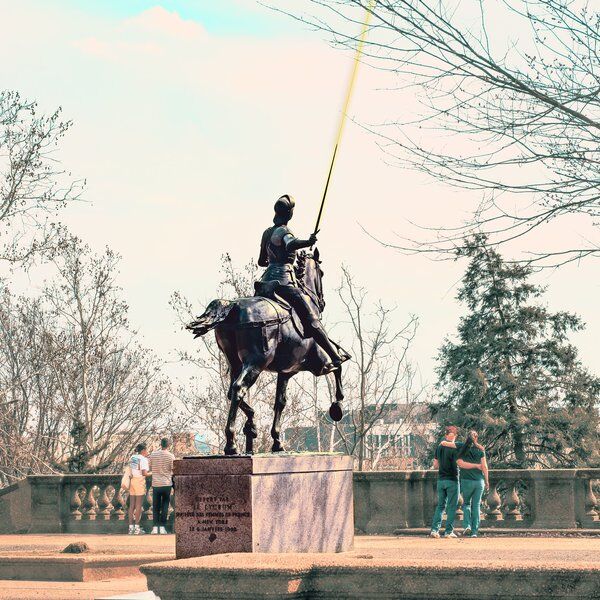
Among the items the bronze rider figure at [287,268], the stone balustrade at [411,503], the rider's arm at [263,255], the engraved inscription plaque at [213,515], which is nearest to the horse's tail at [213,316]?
the bronze rider figure at [287,268]

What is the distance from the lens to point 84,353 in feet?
141

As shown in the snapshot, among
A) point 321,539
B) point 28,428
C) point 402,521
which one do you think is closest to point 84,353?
point 28,428

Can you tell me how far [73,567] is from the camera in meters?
15.7

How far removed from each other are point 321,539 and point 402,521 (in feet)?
25.0

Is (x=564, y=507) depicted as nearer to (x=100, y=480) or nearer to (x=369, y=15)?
(x=100, y=480)

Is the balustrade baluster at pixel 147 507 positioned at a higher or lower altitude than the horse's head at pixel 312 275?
lower

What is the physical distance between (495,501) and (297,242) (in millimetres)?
9069

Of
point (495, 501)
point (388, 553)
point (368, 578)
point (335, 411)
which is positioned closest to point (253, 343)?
point (335, 411)

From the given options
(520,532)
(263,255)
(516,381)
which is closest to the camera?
(263,255)

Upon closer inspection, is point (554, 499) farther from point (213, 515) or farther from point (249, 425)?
point (213, 515)

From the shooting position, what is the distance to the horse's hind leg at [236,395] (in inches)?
596

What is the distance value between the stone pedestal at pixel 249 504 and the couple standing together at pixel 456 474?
494 cm

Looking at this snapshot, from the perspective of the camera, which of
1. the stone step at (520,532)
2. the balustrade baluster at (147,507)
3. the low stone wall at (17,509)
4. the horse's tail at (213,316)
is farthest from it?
the low stone wall at (17,509)

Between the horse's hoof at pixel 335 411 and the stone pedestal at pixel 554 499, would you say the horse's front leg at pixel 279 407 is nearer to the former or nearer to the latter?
the horse's hoof at pixel 335 411
